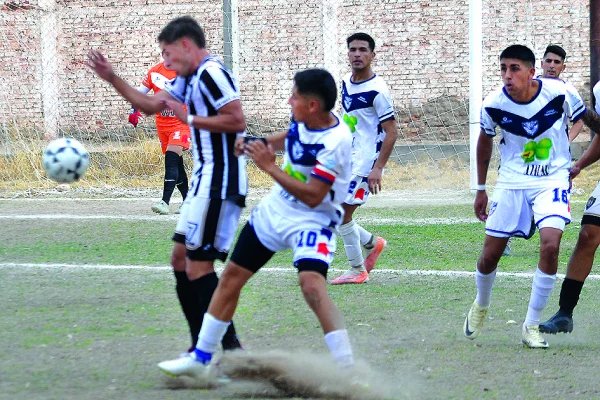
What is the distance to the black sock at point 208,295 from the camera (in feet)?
17.1

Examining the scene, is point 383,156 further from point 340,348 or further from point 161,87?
point 161,87

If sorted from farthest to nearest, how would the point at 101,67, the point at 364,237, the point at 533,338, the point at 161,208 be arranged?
the point at 161,208 < the point at 364,237 < the point at 533,338 < the point at 101,67

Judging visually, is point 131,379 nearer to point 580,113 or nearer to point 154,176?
point 580,113

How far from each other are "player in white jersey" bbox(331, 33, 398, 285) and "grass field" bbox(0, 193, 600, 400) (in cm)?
28

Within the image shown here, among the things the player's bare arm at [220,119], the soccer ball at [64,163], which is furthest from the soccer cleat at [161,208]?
the player's bare arm at [220,119]

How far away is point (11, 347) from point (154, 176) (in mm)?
11705

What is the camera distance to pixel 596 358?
5.62 m

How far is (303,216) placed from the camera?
4750 mm

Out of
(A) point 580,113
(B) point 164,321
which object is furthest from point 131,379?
(A) point 580,113

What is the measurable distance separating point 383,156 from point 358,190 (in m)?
0.48

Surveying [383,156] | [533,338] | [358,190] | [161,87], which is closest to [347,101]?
[383,156]

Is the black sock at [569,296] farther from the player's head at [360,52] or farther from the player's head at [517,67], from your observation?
the player's head at [360,52]

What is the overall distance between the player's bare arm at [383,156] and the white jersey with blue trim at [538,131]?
206 centimetres

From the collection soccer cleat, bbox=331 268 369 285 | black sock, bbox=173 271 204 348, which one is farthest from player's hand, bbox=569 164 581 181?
black sock, bbox=173 271 204 348
